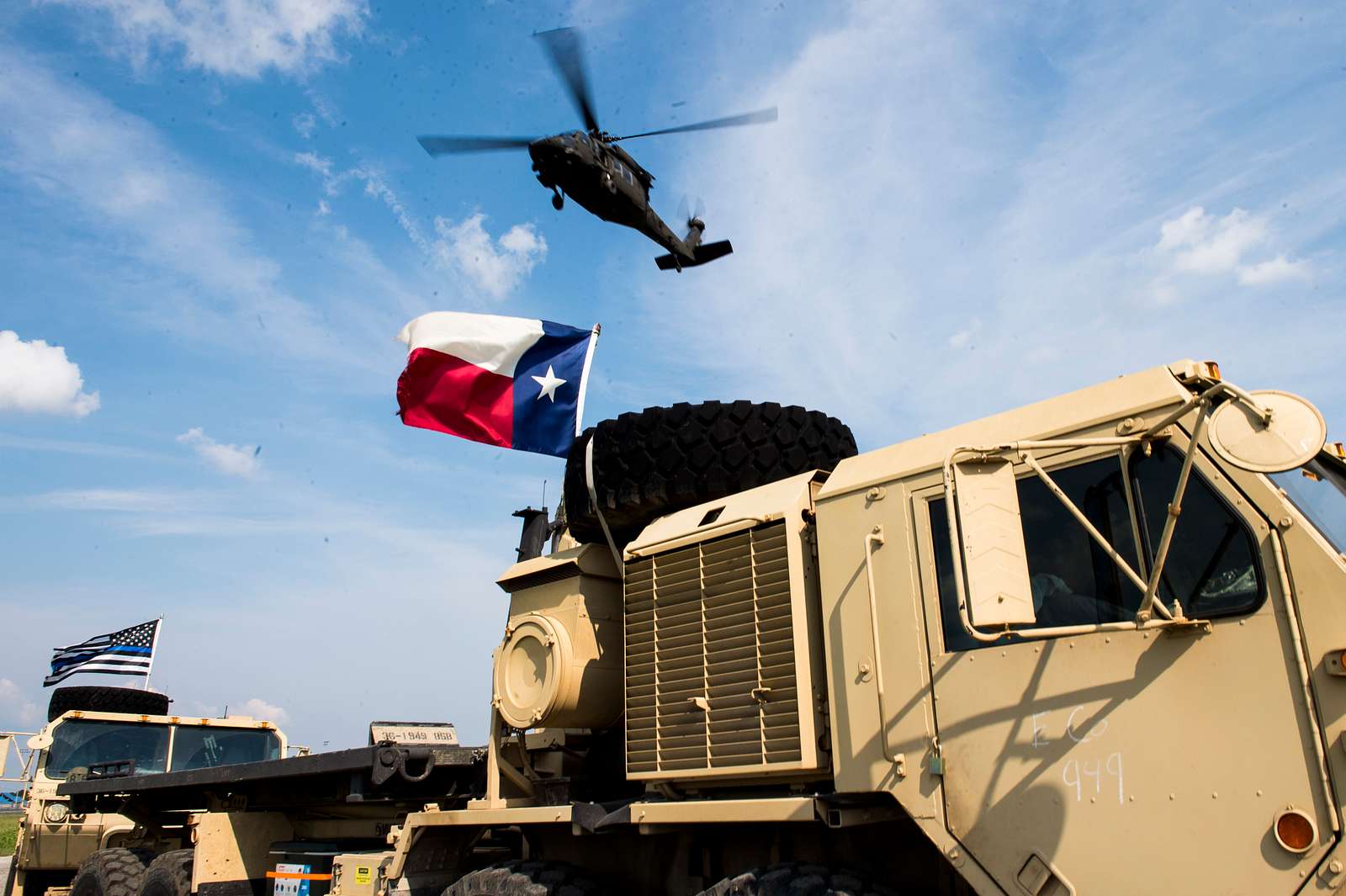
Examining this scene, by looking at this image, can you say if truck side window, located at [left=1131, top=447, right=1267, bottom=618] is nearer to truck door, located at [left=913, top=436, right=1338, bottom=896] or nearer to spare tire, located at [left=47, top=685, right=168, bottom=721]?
truck door, located at [left=913, top=436, right=1338, bottom=896]

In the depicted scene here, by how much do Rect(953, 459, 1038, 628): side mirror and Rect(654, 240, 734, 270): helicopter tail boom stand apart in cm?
1585

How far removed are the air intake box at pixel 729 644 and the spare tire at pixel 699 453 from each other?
0.25 meters

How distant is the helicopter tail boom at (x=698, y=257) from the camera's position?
63.0 feet

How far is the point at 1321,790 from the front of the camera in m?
3.24

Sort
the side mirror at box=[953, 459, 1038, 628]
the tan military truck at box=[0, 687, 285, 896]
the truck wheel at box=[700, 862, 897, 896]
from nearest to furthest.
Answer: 1. the side mirror at box=[953, 459, 1038, 628]
2. the truck wheel at box=[700, 862, 897, 896]
3. the tan military truck at box=[0, 687, 285, 896]

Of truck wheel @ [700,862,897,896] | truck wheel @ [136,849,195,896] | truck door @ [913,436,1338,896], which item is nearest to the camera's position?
truck door @ [913,436,1338,896]

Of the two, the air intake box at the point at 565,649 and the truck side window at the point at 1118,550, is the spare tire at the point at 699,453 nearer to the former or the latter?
the air intake box at the point at 565,649

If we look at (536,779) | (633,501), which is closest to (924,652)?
(633,501)

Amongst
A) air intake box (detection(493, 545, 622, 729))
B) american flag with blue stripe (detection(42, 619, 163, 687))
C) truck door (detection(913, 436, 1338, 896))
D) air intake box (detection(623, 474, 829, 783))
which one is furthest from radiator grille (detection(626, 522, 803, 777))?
american flag with blue stripe (detection(42, 619, 163, 687))

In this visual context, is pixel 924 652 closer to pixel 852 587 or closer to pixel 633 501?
pixel 852 587

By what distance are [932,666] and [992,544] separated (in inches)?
34.4

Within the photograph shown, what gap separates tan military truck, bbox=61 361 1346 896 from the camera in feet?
11.3

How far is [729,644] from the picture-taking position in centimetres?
504

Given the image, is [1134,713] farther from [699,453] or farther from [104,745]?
[104,745]
